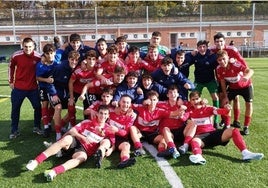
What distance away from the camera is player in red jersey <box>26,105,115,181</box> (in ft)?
15.1

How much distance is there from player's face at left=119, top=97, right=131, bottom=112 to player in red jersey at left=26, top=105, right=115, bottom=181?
0.30 m

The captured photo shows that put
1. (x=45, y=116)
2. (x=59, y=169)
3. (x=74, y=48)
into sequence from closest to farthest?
(x=59, y=169) → (x=45, y=116) → (x=74, y=48)

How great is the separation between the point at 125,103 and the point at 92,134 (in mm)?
695

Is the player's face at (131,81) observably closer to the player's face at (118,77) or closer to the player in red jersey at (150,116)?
the player's face at (118,77)

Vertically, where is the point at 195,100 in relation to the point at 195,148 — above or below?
above

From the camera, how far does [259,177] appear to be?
4.20 meters

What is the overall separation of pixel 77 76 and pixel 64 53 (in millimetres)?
931

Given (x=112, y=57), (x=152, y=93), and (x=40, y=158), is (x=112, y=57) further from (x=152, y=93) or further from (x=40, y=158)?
(x=40, y=158)

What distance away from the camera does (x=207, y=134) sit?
202 inches

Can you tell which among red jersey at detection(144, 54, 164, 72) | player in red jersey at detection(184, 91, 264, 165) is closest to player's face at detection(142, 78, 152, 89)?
red jersey at detection(144, 54, 164, 72)

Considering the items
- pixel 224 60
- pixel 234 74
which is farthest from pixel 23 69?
pixel 234 74

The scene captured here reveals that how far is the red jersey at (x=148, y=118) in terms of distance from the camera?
545 cm

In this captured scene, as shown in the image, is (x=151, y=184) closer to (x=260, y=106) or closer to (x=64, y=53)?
(x=64, y=53)

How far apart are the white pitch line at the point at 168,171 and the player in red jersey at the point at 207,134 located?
0.35 metres
